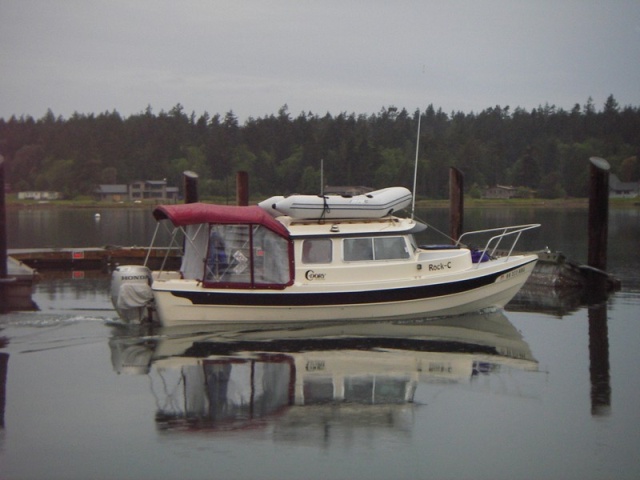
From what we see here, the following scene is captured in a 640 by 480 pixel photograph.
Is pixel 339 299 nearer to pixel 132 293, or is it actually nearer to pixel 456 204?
pixel 132 293

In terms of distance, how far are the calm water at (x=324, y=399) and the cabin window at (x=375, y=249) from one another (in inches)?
56.3

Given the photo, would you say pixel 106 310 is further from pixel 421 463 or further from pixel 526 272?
pixel 421 463

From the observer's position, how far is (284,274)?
1781 centimetres

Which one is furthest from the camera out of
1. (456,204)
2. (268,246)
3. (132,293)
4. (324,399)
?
(456,204)

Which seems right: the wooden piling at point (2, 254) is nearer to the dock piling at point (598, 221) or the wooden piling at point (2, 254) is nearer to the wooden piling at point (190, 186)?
the wooden piling at point (190, 186)

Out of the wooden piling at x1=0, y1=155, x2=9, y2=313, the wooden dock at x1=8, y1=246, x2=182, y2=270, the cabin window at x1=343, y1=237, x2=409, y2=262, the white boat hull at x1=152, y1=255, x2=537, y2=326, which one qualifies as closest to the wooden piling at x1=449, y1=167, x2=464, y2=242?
the white boat hull at x1=152, y1=255, x2=537, y2=326

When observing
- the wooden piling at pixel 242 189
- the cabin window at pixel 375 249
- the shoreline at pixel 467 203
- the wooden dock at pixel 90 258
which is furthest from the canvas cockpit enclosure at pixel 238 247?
the shoreline at pixel 467 203

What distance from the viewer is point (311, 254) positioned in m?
18.0

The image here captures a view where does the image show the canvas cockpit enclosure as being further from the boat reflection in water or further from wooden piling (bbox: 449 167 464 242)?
wooden piling (bbox: 449 167 464 242)

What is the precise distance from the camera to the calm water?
35.0 ft

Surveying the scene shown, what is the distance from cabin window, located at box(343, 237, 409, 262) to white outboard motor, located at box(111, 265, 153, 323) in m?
4.05

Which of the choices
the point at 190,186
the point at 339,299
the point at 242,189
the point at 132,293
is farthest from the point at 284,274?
the point at 242,189

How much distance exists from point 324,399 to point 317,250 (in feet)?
17.0

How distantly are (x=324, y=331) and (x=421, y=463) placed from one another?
24.3 feet
